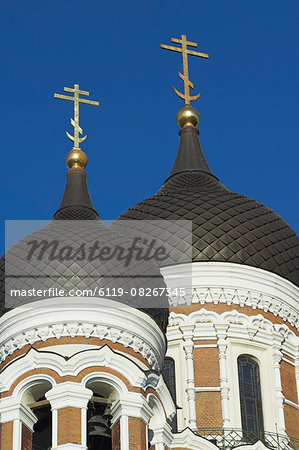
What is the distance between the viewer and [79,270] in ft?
64.4

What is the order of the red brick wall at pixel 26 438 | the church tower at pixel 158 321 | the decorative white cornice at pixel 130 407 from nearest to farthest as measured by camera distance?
the red brick wall at pixel 26 438 → the decorative white cornice at pixel 130 407 → the church tower at pixel 158 321

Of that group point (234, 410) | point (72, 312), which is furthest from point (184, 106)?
point (72, 312)

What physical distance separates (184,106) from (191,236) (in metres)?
5.33

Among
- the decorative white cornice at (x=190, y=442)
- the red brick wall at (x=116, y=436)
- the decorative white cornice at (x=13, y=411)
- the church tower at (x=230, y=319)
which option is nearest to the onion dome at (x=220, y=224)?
the church tower at (x=230, y=319)

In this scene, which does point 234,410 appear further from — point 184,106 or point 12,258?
point 184,106

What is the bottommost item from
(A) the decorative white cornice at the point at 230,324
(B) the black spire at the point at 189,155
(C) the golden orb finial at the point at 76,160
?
(A) the decorative white cornice at the point at 230,324

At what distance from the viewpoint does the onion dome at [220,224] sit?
2412 cm

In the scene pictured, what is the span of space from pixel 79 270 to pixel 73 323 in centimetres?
93

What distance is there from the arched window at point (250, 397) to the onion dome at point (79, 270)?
9.54 ft

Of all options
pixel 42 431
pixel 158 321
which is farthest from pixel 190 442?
pixel 42 431

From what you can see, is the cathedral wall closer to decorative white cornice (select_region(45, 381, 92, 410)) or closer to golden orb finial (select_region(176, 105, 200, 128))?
decorative white cornice (select_region(45, 381, 92, 410))

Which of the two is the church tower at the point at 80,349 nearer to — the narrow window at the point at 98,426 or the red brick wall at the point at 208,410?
the narrow window at the point at 98,426

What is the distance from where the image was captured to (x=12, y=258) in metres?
20.8

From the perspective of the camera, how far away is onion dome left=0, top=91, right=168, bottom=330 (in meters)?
19.5
